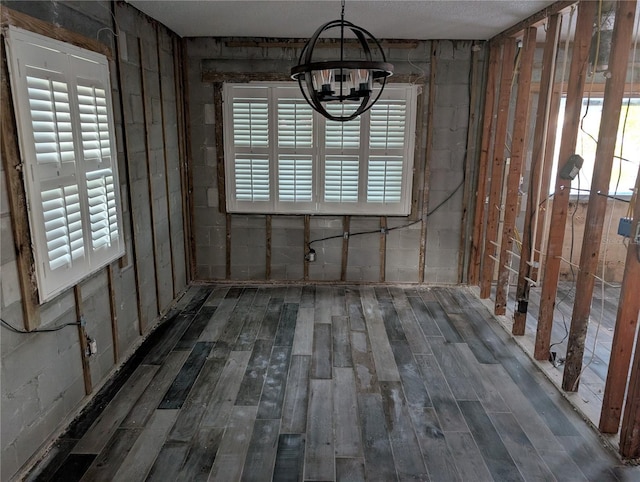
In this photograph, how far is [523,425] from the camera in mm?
2793

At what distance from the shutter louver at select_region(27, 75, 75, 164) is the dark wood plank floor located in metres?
1.64

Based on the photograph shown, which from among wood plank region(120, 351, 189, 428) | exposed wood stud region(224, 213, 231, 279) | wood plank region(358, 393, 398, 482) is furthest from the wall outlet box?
exposed wood stud region(224, 213, 231, 279)

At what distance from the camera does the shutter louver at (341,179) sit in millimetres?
4973

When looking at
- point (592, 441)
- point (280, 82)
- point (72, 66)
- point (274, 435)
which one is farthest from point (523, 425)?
point (280, 82)

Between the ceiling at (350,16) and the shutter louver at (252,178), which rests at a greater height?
the ceiling at (350,16)

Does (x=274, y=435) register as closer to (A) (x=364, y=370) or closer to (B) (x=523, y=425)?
(A) (x=364, y=370)

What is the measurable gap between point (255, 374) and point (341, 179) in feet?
8.12

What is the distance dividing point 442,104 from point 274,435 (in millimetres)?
3798

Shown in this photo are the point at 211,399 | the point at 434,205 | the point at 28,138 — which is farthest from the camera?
the point at 434,205

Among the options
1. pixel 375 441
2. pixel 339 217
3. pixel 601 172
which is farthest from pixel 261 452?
pixel 339 217

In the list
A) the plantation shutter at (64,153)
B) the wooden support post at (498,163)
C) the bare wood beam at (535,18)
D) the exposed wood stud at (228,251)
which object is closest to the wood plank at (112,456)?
the plantation shutter at (64,153)

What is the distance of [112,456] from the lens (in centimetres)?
249

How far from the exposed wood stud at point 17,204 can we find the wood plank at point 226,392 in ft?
3.81

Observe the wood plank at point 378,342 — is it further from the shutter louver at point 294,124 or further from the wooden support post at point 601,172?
the shutter louver at point 294,124
